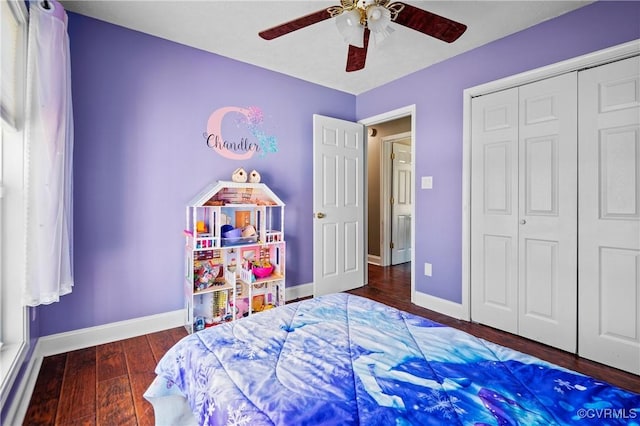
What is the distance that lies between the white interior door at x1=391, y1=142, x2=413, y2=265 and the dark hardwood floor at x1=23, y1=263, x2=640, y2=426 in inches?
101

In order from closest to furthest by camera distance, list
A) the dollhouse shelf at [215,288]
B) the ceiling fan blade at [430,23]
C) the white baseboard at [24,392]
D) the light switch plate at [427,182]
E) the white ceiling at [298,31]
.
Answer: the white baseboard at [24,392] → the ceiling fan blade at [430,23] → the white ceiling at [298,31] → the dollhouse shelf at [215,288] → the light switch plate at [427,182]

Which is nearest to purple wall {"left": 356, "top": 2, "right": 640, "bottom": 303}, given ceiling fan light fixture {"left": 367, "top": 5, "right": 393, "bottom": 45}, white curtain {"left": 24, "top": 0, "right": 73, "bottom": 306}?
ceiling fan light fixture {"left": 367, "top": 5, "right": 393, "bottom": 45}

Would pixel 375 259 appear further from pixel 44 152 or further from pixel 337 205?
pixel 44 152

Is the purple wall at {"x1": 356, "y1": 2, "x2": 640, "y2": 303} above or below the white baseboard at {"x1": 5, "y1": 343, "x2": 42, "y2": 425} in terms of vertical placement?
above

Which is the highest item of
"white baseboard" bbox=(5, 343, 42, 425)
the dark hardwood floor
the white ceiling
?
the white ceiling

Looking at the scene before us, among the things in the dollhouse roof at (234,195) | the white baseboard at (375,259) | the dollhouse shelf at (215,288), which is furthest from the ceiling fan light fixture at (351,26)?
the white baseboard at (375,259)

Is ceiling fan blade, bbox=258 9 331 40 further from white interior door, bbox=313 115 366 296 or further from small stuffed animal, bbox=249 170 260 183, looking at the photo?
white interior door, bbox=313 115 366 296

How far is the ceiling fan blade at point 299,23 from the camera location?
1.69 m

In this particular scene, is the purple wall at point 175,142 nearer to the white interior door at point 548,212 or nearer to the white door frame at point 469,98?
the white door frame at point 469,98

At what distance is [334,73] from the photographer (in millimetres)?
3352

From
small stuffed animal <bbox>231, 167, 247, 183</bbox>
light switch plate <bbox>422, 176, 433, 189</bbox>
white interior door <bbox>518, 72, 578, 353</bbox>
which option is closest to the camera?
white interior door <bbox>518, 72, 578, 353</bbox>

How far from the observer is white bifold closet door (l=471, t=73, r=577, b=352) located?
2.32 meters

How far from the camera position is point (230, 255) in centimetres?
293

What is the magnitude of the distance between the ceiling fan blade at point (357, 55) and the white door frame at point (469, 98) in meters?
1.24
